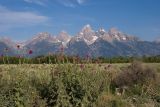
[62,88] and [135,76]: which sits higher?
[135,76]

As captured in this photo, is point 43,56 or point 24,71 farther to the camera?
point 43,56

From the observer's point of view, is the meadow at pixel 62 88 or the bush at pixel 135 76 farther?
the bush at pixel 135 76

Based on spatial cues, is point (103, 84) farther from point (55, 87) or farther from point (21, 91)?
point (21, 91)

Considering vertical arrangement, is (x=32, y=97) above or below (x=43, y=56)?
below

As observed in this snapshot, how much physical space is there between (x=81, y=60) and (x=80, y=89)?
6.21 ft

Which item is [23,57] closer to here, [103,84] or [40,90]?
[40,90]

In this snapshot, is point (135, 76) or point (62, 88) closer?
point (62, 88)

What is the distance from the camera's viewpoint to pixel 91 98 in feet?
45.2

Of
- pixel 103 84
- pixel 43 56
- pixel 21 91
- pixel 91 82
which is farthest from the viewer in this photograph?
pixel 43 56

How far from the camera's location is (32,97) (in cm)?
1311

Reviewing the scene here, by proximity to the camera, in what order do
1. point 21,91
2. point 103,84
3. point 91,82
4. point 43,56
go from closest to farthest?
1. point 21,91
2. point 91,82
3. point 103,84
4. point 43,56

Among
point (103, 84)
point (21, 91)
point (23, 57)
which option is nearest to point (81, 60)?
point (103, 84)

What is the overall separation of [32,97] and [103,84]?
2969mm

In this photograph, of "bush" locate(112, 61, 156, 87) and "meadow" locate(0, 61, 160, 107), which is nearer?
"meadow" locate(0, 61, 160, 107)
